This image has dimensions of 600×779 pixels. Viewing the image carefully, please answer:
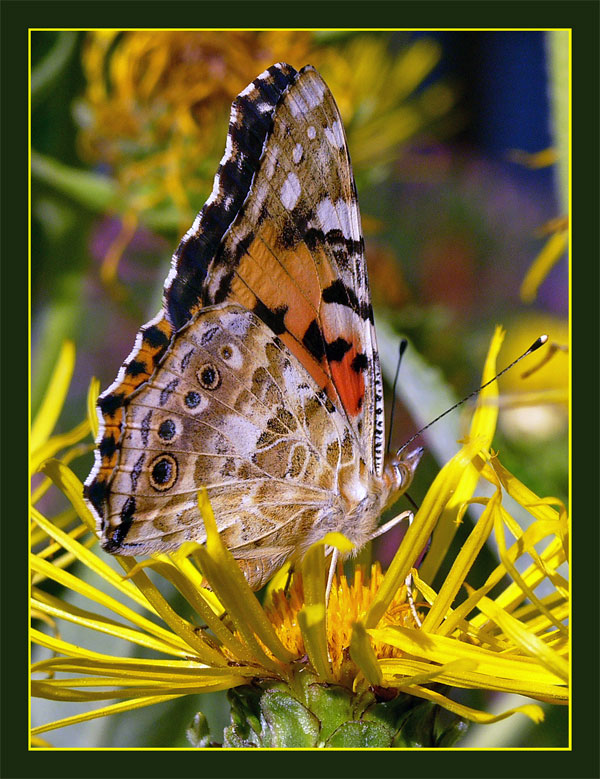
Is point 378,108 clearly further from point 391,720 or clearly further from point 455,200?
point 391,720

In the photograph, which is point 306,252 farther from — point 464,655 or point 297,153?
point 464,655

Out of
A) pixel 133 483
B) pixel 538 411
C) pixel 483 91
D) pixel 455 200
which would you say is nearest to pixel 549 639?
pixel 133 483

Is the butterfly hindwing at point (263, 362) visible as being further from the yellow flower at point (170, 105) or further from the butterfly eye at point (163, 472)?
the yellow flower at point (170, 105)

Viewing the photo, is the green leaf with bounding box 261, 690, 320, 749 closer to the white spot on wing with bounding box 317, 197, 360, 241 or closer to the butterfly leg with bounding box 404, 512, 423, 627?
the butterfly leg with bounding box 404, 512, 423, 627

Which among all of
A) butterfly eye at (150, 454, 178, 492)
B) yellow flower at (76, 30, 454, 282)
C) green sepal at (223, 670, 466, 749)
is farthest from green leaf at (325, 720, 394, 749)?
yellow flower at (76, 30, 454, 282)

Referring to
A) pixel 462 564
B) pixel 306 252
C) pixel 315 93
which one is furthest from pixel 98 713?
pixel 315 93

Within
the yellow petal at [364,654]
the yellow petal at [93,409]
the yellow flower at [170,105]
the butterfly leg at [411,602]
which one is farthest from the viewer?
the yellow flower at [170,105]

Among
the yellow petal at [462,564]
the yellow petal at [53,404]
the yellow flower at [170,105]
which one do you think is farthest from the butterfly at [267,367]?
the yellow flower at [170,105]

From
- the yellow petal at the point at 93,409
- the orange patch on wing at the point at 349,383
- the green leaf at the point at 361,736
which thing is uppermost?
the yellow petal at the point at 93,409
